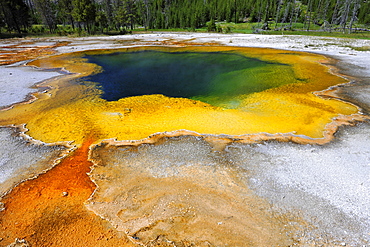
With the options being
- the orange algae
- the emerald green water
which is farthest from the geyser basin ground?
the emerald green water

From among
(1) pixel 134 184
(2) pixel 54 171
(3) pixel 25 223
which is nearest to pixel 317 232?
(1) pixel 134 184

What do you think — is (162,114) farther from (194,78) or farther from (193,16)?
(193,16)

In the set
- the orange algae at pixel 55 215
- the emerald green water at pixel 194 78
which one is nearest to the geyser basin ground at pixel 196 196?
the orange algae at pixel 55 215

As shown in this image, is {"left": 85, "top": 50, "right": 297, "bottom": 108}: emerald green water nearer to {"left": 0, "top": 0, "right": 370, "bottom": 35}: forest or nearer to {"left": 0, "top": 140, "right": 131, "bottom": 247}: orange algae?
{"left": 0, "top": 140, "right": 131, "bottom": 247}: orange algae

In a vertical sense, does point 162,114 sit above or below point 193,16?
below

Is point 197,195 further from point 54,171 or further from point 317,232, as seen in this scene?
point 54,171

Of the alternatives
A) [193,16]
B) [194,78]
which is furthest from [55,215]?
[193,16]
